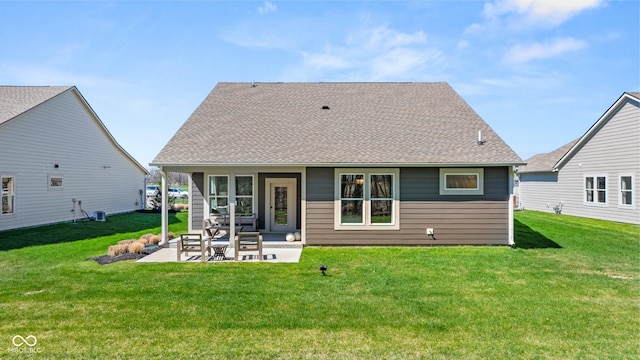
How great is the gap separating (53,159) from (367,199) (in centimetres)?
1516

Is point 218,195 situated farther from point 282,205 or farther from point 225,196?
point 282,205

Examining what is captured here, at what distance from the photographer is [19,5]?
1068cm

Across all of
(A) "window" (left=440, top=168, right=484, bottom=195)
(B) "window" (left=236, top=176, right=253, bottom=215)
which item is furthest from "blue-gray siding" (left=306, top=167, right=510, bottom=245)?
(B) "window" (left=236, top=176, right=253, bottom=215)

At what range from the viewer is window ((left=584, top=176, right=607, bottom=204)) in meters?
16.0

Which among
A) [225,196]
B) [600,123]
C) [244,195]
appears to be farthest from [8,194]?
[600,123]

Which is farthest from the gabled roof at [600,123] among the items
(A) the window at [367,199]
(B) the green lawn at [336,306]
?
(A) the window at [367,199]

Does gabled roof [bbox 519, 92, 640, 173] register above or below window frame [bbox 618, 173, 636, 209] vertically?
above

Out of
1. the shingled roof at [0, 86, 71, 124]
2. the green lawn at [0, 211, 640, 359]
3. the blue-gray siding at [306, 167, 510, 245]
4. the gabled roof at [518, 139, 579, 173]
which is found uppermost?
the shingled roof at [0, 86, 71, 124]

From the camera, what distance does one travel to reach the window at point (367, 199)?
33.4 feet

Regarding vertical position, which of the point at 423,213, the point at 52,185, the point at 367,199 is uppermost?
the point at 52,185

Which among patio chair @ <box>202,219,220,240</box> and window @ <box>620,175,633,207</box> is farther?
window @ <box>620,175,633,207</box>

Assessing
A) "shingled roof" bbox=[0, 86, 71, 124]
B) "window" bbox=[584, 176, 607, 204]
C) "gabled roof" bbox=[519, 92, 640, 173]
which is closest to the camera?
"shingled roof" bbox=[0, 86, 71, 124]

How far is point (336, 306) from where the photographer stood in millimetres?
5523

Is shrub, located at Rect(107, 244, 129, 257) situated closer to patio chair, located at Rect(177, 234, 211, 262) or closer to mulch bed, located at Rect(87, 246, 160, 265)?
mulch bed, located at Rect(87, 246, 160, 265)
